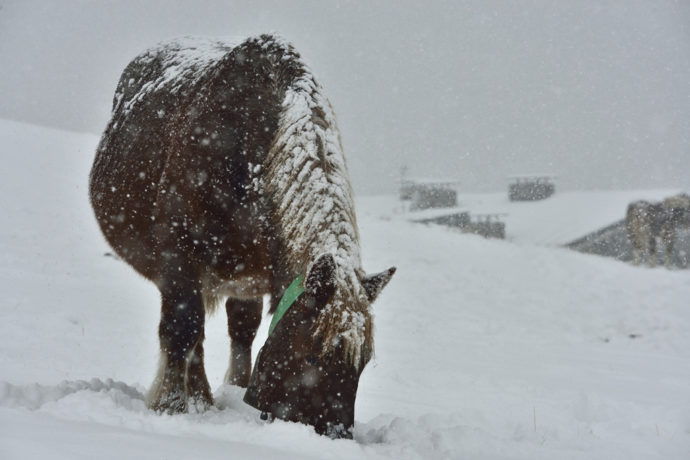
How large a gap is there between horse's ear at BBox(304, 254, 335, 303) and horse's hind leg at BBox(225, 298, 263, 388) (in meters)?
2.24

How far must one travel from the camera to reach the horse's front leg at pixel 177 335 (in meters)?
3.21

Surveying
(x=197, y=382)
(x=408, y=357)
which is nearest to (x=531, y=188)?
(x=408, y=357)

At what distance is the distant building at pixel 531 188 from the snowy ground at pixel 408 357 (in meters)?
20.1

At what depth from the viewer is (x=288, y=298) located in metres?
2.60

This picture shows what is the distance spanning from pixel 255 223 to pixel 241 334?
1810mm

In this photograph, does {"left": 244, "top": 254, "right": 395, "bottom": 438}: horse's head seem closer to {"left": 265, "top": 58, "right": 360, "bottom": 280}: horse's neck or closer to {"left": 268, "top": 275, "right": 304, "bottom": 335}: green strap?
{"left": 268, "top": 275, "right": 304, "bottom": 335}: green strap

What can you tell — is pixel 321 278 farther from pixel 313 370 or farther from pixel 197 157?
pixel 197 157

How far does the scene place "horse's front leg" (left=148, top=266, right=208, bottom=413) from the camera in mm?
3207

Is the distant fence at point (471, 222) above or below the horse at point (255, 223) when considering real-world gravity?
above

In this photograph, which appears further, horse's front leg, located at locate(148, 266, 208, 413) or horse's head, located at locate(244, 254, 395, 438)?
horse's front leg, located at locate(148, 266, 208, 413)

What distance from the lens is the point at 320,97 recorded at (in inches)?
123

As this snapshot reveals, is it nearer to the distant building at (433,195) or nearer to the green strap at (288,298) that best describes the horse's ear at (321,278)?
the green strap at (288,298)

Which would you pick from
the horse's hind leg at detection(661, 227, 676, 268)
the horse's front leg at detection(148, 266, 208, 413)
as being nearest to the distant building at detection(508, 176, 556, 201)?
the horse's hind leg at detection(661, 227, 676, 268)

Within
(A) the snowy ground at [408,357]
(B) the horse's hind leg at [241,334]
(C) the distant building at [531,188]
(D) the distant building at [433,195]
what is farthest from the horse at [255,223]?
(C) the distant building at [531,188]
